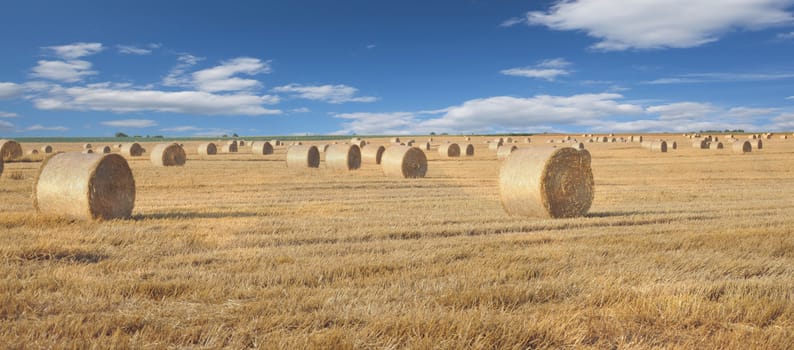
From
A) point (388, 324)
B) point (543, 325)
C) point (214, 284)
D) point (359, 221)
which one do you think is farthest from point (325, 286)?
point (359, 221)

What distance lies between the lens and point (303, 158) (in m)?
28.9

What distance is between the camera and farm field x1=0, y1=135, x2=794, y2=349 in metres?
4.48

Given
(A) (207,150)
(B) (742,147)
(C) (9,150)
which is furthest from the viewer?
(B) (742,147)

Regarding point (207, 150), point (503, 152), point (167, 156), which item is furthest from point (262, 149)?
point (503, 152)

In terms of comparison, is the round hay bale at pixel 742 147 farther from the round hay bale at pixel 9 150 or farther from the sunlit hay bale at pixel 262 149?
the round hay bale at pixel 9 150

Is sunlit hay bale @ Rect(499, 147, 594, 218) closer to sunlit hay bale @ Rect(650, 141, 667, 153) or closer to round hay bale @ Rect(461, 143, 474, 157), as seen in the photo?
round hay bale @ Rect(461, 143, 474, 157)

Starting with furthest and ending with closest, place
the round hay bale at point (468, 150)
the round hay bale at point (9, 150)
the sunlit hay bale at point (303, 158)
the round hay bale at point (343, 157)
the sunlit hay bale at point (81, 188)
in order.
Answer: the round hay bale at point (468, 150) → the round hay bale at point (9, 150) → the sunlit hay bale at point (303, 158) → the round hay bale at point (343, 157) → the sunlit hay bale at point (81, 188)

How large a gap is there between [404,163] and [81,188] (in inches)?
530

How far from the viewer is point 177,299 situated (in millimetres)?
5352

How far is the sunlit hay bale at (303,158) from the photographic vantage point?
1132 inches

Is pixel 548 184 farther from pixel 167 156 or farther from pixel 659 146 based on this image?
pixel 659 146

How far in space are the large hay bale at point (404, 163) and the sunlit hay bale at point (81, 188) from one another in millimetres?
12594

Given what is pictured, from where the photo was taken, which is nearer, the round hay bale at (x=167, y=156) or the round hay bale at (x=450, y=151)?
the round hay bale at (x=167, y=156)

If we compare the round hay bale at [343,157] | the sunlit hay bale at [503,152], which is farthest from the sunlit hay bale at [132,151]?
the sunlit hay bale at [503,152]
